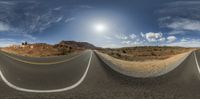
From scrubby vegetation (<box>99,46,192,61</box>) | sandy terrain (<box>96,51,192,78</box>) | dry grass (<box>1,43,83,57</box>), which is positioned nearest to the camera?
sandy terrain (<box>96,51,192,78</box>)

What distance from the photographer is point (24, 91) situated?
420 inches

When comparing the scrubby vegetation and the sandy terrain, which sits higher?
the scrubby vegetation

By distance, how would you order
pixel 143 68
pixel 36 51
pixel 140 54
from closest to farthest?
pixel 143 68 < pixel 140 54 < pixel 36 51

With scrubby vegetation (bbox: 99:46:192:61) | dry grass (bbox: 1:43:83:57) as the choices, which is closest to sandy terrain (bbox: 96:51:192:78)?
scrubby vegetation (bbox: 99:46:192:61)

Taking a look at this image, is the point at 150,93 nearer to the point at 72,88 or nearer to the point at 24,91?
the point at 72,88

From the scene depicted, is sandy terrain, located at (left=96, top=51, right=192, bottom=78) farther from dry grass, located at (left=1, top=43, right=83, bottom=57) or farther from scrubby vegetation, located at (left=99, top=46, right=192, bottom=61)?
dry grass, located at (left=1, top=43, right=83, bottom=57)

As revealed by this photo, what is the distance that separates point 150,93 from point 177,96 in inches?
39.0

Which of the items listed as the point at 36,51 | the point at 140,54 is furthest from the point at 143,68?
the point at 36,51

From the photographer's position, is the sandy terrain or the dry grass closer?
the sandy terrain

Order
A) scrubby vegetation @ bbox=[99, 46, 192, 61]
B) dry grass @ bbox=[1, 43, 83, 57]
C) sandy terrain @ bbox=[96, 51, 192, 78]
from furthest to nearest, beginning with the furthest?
1. dry grass @ bbox=[1, 43, 83, 57]
2. scrubby vegetation @ bbox=[99, 46, 192, 61]
3. sandy terrain @ bbox=[96, 51, 192, 78]

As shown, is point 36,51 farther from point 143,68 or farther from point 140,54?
point 143,68

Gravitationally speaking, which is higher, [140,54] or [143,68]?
[140,54]

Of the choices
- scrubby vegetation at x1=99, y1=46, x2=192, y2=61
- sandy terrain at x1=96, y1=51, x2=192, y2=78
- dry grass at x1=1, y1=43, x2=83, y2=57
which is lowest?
sandy terrain at x1=96, y1=51, x2=192, y2=78

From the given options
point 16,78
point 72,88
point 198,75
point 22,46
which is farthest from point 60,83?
point 22,46
